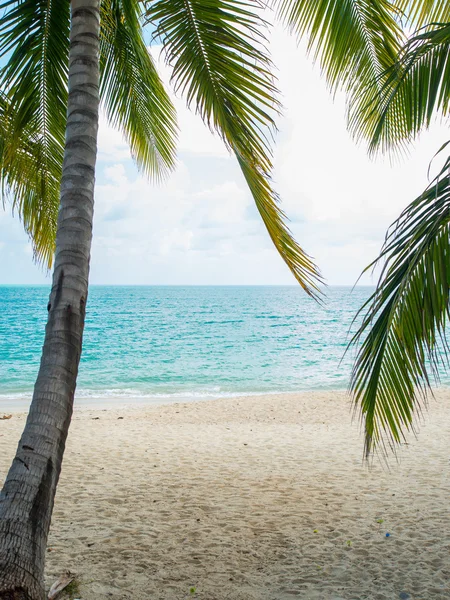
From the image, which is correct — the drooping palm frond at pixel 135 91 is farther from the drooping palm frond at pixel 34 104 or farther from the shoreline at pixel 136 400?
the shoreline at pixel 136 400

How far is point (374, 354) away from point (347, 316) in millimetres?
61076

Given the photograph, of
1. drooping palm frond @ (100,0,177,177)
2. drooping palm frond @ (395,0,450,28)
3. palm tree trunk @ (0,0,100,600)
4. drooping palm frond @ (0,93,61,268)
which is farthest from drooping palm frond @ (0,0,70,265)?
drooping palm frond @ (395,0,450,28)

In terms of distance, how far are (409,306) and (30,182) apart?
194 inches

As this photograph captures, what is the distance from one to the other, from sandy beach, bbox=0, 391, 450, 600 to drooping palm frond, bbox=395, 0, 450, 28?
428 cm

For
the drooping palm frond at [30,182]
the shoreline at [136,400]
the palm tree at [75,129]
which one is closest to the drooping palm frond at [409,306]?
the palm tree at [75,129]

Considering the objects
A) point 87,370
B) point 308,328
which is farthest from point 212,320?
point 87,370

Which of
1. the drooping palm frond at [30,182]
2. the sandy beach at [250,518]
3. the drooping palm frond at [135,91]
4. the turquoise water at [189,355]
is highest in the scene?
the drooping palm frond at [135,91]

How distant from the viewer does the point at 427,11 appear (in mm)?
4527

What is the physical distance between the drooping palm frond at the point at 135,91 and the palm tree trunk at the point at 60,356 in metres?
1.79

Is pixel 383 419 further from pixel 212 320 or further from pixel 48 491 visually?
pixel 212 320

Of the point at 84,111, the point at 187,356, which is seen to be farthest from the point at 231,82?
the point at 187,356

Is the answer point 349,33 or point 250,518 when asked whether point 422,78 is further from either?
point 250,518

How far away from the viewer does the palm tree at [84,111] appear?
2.79m

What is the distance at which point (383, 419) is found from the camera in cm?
322
